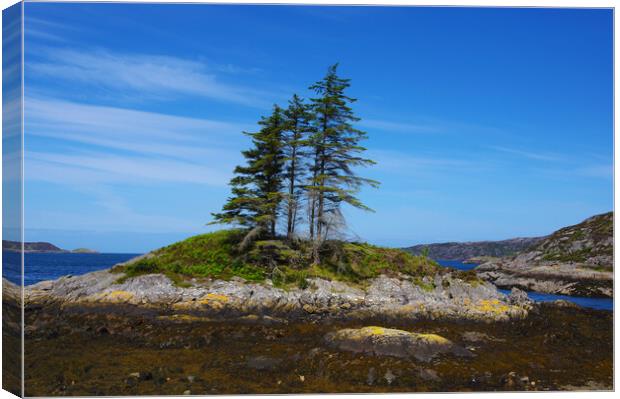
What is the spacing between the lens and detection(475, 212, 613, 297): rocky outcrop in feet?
87.7

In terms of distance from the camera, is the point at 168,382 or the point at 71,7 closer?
the point at 168,382

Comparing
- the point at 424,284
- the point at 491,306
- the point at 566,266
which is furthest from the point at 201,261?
the point at 566,266

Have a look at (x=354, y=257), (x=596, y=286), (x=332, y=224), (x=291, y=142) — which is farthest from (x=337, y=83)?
(x=596, y=286)

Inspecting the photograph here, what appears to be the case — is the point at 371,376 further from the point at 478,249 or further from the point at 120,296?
the point at 478,249

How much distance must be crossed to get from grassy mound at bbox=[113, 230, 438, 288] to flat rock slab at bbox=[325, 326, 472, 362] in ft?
21.2

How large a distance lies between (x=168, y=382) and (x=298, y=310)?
23.9 feet

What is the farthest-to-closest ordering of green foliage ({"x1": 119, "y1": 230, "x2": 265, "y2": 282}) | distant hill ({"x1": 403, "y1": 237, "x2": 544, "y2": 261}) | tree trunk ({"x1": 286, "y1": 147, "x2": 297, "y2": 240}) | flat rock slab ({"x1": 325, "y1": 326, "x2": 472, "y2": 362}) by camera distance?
distant hill ({"x1": 403, "y1": 237, "x2": 544, "y2": 261}) < tree trunk ({"x1": 286, "y1": 147, "x2": 297, "y2": 240}) < green foliage ({"x1": 119, "y1": 230, "x2": 265, "y2": 282}) < flat rock slab ({"x1": 325, "y1": 326, "x2": 472, "y2": 362})

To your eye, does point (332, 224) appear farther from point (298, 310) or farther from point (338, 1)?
point (338, 1)

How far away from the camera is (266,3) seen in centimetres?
1144

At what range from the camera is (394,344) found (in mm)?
12141

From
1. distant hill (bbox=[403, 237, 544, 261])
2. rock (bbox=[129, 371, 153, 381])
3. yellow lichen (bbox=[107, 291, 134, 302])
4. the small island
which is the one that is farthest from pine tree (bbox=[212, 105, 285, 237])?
distant hill (bbox=[403, 237, 544, 261])

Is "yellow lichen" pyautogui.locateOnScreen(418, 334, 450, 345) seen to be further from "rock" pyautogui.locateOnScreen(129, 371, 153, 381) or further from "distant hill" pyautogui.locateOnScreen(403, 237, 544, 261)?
"distant hill" pyautogui.locateOnScreen(403, 237, 544, 261)

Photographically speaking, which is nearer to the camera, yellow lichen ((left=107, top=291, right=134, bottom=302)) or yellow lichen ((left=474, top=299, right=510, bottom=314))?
yellow lichen ((left=474, top=299, right=510, bottom=314))

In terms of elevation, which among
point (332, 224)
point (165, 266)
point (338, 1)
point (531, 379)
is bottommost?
point (531, 379)
